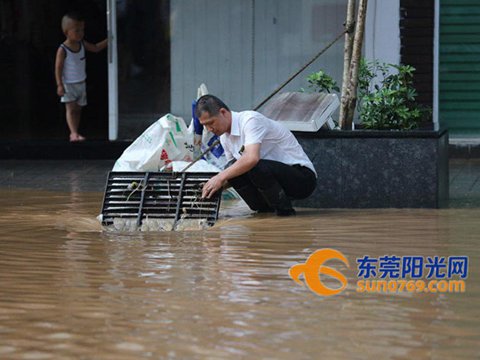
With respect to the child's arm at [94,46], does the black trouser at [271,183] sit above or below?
below

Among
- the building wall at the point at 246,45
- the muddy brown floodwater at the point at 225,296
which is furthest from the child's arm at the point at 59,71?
the muddy brown floodwater at the point at 225,296

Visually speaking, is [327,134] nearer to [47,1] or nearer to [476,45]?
[476,45]

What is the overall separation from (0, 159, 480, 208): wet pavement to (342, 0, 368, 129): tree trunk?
122 centimetres

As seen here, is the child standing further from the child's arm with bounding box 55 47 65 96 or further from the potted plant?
the potted plant

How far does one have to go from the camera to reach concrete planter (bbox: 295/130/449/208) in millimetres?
9750

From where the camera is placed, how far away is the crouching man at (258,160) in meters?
8.84

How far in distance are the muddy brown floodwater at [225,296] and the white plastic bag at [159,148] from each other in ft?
2.44

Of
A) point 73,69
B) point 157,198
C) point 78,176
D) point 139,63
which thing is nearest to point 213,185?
point 157,198

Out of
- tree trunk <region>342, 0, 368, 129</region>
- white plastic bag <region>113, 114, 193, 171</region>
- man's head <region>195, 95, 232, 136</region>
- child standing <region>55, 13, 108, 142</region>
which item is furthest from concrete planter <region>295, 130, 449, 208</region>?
child standing <region>55, 13, 108, 142</region>

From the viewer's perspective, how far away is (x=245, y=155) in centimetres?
882

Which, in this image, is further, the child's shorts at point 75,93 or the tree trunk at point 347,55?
the child's shorts at point 75,93

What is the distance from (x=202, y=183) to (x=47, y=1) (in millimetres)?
8208

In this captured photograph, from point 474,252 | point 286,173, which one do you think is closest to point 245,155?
point 286,173

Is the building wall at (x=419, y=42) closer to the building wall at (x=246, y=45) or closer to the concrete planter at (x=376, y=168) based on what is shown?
the building wall at (x=246, y=45)
